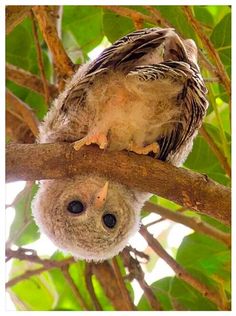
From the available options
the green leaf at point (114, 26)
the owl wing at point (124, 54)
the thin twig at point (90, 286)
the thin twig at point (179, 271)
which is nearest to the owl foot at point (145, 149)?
the owl wing at point (124, 54)

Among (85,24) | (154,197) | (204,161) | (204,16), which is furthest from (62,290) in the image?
(204,16)

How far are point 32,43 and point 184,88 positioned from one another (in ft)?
2.84

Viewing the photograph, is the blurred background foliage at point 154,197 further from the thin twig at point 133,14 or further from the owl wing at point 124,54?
the owl wing at point 124,54

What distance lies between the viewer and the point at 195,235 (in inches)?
81.6

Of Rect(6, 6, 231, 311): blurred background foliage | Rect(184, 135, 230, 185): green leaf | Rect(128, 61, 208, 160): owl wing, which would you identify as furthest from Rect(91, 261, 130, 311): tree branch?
Rect(128, 61, 208, 160): owl wing

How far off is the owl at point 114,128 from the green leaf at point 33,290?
60 centimetres

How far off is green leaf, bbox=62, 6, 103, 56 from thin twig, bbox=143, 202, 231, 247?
1.84 ft

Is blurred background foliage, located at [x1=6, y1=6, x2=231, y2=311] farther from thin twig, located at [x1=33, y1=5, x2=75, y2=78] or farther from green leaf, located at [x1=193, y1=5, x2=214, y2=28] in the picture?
thin twig, located at [x1=33, y1=5, x2=75, y2=78]

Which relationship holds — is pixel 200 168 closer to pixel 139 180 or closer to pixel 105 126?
pixel 105 126

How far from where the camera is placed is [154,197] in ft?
6.93

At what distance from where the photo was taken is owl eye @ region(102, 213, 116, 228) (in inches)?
61.6

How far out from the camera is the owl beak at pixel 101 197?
1499 mm

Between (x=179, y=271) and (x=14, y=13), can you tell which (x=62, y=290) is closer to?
(x=179, y=271)
